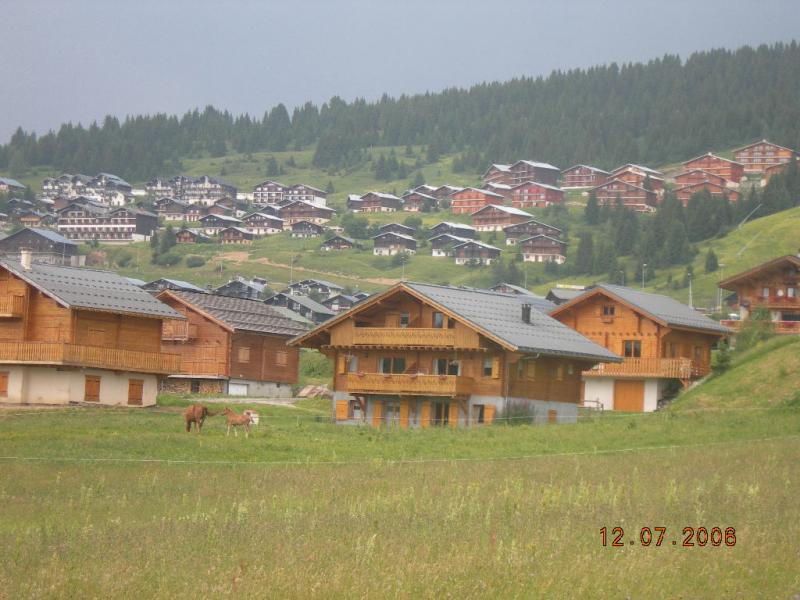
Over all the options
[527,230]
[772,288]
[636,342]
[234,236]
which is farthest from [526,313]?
[234,236]

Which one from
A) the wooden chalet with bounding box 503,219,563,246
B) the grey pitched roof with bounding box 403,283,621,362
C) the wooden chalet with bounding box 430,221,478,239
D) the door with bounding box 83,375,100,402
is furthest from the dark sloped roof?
the wooden chalet with bounding box 430,221,478,239

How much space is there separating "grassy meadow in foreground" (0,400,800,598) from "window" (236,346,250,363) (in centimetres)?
3394

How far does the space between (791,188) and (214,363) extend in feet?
351

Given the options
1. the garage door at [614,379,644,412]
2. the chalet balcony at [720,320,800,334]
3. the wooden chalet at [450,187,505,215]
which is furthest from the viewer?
the wooden chalet at [450,187,505,215]

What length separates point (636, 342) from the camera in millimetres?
68375

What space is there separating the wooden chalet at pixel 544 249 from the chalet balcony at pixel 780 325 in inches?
3116

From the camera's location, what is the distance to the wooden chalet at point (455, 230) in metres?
176

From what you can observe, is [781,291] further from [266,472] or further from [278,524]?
[278,524]

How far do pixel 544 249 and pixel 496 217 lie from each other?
89.3 ft

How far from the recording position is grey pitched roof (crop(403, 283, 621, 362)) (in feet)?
174

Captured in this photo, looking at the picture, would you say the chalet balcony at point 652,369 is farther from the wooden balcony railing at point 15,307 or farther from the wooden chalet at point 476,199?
the wooden chalet at point 476,199

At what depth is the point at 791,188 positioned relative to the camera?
162000mm

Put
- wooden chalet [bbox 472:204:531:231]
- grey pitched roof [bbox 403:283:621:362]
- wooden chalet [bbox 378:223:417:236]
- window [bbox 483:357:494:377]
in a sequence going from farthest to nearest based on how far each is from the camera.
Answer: wooden chalet [bbox 472:204:531:231], wooden chalet [bbox 378:223:417:236], window [bbox 483:357:494:377], grey pitched roof [bbox 403:283:621:362]

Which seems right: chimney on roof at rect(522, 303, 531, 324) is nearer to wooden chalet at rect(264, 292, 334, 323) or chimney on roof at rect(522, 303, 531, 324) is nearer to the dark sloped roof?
the dark sloped roof
